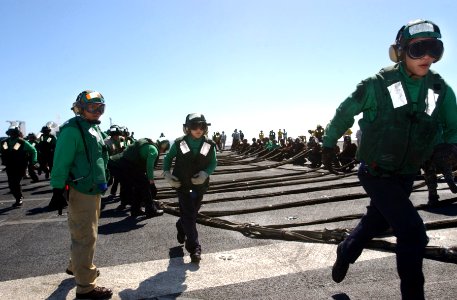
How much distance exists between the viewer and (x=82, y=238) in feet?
11.0

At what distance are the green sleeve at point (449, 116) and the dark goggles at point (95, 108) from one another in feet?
9.30

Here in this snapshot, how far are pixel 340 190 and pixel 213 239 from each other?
5.13 m

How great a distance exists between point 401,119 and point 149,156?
5106 millimetres

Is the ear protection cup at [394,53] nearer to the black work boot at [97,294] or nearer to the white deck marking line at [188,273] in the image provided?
the white deck marking line at [188,273]

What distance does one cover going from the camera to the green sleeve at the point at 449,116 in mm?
2729

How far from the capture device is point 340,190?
367 inches

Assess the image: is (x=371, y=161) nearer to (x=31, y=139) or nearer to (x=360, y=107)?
(x=360, y=107)

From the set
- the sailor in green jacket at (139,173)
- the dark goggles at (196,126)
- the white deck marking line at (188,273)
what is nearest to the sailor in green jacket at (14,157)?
the sailor in green jacket at (139,173)

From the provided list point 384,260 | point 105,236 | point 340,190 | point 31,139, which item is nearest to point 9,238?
point 105,236

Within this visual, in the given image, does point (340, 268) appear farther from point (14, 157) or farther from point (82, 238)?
point (14, 157)

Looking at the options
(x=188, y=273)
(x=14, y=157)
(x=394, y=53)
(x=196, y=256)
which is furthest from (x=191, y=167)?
(x=14, y=157)

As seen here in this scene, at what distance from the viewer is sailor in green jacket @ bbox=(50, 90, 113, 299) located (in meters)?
3.26

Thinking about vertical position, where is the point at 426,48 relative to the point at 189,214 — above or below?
above

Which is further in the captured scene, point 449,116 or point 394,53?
point 394,53
